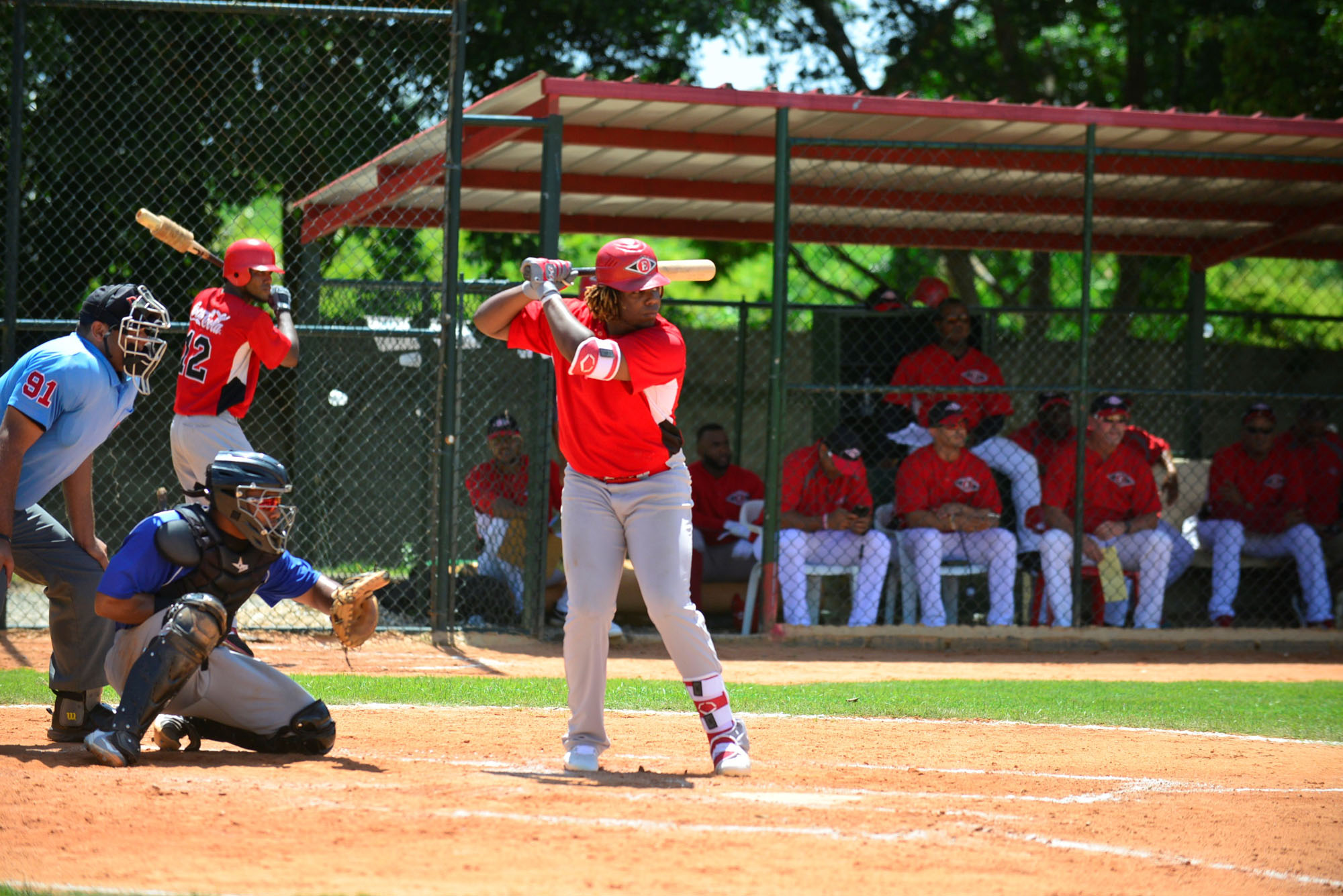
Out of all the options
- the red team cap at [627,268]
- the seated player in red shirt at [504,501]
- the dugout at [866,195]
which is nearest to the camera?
the red team cap at [627,268]

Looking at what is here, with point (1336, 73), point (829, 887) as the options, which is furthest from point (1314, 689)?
point (1336, 73)

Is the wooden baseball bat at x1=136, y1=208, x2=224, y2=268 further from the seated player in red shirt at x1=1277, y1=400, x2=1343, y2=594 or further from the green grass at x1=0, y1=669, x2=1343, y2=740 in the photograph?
the seated player in red shirt at x1=1277, y1=400, x2=1343, y2=594

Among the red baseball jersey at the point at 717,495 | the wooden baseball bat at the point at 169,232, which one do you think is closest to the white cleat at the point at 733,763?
the wooden baseball bat at the point at 169,232

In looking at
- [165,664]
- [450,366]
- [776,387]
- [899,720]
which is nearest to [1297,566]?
[776,387]

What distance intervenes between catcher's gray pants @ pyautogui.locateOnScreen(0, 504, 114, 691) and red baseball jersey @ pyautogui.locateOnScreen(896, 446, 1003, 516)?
5.75 metres

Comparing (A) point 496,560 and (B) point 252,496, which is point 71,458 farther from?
(A) point 496,560

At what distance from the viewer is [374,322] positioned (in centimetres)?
1064

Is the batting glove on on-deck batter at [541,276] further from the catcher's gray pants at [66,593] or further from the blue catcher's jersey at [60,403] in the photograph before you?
the catcher's gray pants at [66,593]

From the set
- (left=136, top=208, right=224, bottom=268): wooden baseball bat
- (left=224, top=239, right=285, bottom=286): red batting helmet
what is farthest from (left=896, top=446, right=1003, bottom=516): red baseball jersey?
(left=136, top=208, right=224, bottom=268): wooden baseball bat

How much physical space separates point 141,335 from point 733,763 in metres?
2.77

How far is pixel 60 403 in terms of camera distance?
5.11 metres

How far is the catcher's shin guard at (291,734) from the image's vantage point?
4914mm

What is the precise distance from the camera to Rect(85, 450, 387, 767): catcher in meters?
4.55

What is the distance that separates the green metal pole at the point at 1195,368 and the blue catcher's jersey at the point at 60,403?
9887 mm
